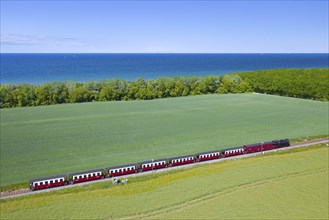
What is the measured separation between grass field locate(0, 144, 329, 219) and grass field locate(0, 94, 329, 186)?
7.47m

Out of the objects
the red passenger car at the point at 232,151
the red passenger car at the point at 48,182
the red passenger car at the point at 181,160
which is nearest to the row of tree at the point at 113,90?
the red passenger car at the point at 48,182

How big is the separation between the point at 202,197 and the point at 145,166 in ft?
32.4

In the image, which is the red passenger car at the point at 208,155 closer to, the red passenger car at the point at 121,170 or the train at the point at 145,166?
the train at the point at 145,166

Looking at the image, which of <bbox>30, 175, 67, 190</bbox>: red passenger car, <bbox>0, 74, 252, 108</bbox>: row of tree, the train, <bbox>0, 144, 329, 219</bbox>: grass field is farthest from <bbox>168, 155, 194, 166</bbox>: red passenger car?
<bbox>0, 74, 252, 108</bbox>: row of tree

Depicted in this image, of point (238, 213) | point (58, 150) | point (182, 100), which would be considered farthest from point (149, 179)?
point (182, 100)

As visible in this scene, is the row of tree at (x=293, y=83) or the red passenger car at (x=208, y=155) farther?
the row of tree at (x=293, y=83)

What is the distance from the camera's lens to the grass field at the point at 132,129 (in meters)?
43.4

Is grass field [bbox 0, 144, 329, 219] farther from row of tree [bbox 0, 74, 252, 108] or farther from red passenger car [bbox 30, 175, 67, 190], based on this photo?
row of tree [bbox 0, 74, 252, 108]

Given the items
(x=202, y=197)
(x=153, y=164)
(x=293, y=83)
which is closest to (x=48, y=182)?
(x=153, y=164)

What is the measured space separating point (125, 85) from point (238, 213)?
67.7 metres

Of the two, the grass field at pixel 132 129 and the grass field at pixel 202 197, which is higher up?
the grass field at pixel 132 129

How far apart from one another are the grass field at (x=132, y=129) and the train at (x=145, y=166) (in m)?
3.37

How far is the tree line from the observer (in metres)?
81.3

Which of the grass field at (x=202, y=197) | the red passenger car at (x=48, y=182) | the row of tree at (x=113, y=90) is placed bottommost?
the grass field at (x=202, y=197)
